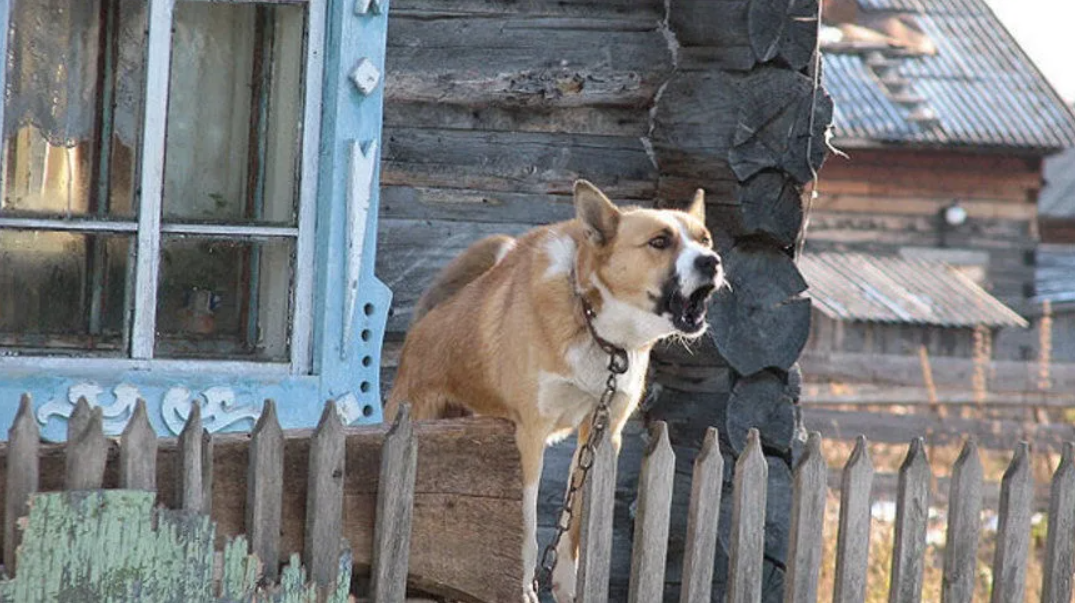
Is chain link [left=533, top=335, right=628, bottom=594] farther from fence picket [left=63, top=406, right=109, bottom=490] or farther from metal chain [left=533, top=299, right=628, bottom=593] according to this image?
fence picket [left=63, top=406, right=109, bottom=490]

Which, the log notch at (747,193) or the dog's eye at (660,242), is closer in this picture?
the dog's eye at (660,242)

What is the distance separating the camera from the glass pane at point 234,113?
4.98m

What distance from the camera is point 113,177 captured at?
493 cm

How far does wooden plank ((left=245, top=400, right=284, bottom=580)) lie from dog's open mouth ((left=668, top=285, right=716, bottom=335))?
4.23ft

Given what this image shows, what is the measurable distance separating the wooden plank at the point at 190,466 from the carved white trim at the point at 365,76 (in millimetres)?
1540

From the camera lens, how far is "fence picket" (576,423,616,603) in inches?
172

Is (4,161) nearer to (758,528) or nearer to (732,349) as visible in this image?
(758,528)

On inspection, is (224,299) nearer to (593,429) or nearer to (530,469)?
(530,469)

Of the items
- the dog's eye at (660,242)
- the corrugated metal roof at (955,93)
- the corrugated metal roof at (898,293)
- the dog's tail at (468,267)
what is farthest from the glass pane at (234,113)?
the corrugated metal roof at (955,93)

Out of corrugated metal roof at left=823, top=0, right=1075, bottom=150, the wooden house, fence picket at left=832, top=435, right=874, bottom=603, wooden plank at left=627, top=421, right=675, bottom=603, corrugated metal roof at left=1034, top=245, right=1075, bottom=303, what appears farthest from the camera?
corrugated metal roof at left=1034, top=245, right=1075, bottom=303

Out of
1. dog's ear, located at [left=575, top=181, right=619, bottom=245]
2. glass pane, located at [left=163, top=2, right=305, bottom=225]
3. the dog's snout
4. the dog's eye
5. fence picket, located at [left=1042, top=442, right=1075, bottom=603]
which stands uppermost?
glass pane, located at [left=163, top=2, right=305, bottom=225]

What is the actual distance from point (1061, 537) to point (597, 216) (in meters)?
1.41

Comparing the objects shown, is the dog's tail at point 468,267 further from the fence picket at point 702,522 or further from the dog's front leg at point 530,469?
the fence picket at point 702,522

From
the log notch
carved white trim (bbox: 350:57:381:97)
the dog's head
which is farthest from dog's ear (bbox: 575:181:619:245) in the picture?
the log notch
